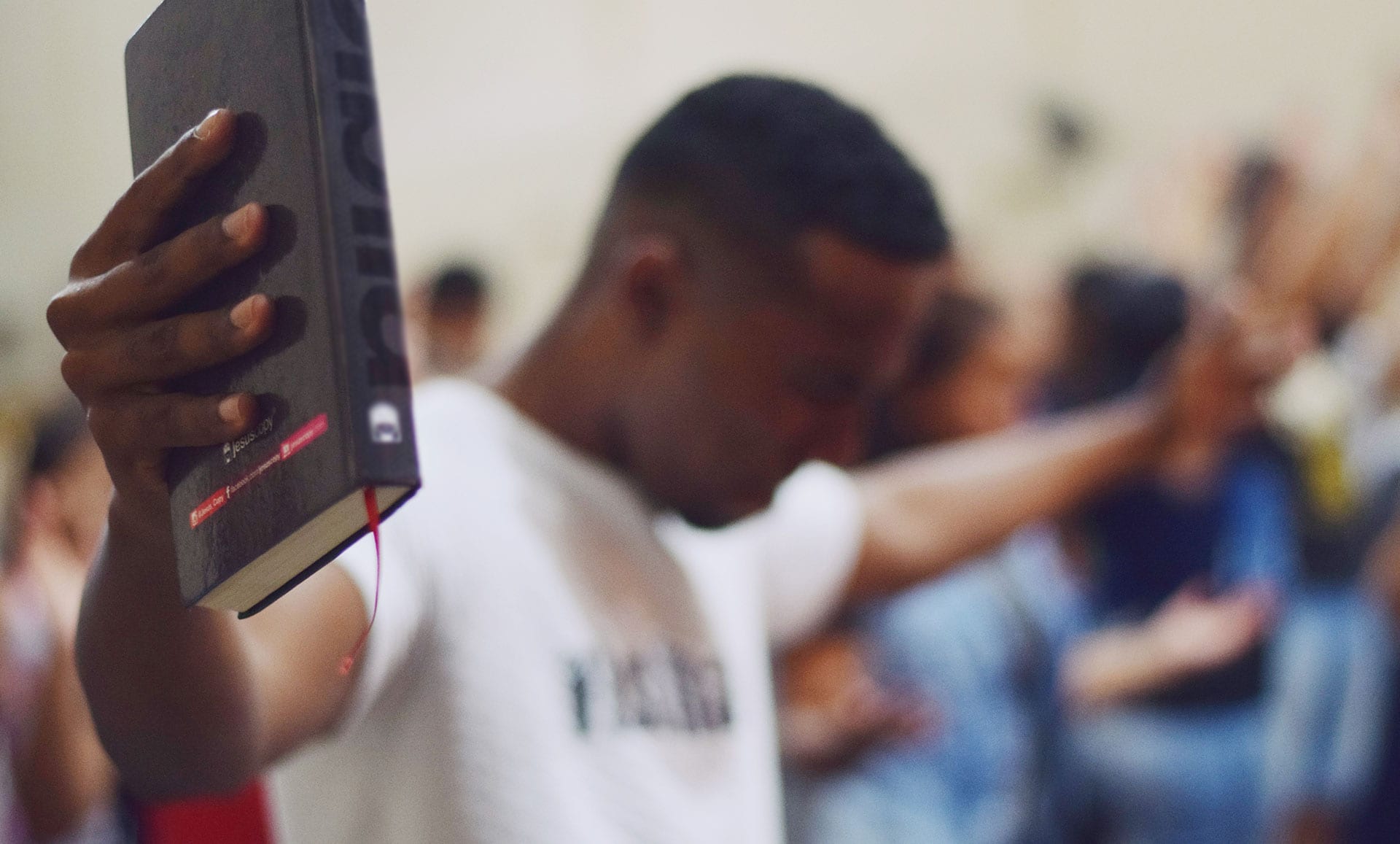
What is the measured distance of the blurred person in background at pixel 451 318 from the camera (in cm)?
294

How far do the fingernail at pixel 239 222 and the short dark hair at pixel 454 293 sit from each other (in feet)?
8.66

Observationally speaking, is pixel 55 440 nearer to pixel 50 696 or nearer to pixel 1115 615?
pixel 50 696

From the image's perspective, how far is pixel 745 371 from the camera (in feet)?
2.93

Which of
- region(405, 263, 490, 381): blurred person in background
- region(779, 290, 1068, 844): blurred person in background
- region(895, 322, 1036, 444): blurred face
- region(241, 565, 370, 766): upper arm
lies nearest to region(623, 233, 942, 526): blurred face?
region(241, 565, 370, 766): upper arm

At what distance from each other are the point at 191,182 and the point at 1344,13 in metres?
3.08

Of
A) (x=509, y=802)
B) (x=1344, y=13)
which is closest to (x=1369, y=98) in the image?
(x=1344, y=13)

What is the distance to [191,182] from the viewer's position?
1.45ft

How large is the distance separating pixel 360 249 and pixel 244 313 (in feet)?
0.17

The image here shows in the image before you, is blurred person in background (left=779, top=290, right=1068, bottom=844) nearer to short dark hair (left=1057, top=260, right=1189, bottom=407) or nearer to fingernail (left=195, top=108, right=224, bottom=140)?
short dark hair (left=1057, top=260, right=1189, bottom=407)

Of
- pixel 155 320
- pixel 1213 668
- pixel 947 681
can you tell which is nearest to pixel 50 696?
pixel 947 681

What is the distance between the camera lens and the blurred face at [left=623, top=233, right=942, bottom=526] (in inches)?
34.7

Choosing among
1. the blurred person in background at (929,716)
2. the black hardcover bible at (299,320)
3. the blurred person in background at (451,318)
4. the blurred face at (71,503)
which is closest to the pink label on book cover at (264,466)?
the black hardcover bible at (299,320)

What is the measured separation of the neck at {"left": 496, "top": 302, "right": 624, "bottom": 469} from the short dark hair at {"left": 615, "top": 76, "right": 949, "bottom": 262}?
0.13 m

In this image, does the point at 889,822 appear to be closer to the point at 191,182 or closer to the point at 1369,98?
the point at 191,182
